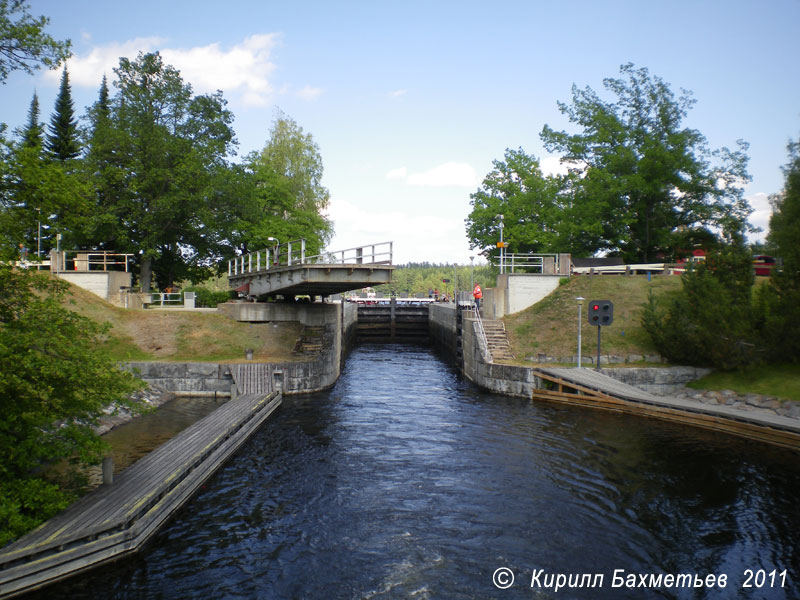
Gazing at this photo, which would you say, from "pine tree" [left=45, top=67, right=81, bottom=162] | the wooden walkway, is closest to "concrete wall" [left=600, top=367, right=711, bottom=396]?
the wooden walkway

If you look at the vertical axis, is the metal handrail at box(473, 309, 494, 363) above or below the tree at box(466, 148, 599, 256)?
below

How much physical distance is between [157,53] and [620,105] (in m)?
38.4

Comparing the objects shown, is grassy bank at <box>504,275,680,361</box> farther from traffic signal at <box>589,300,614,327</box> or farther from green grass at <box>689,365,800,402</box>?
green grass at <box>689,365,800,402</box>

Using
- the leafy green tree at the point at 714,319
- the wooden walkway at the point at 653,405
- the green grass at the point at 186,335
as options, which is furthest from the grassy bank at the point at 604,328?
the green grass at the point at 186,335

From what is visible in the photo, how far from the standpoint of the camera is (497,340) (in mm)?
30844

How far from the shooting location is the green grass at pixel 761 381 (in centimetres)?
2136

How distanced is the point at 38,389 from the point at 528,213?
151ft

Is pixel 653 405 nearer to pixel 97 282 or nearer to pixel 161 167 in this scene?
pixel 97 282

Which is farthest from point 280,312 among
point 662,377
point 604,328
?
point 662,377

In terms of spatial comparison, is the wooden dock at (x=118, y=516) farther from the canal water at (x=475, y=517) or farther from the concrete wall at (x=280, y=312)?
the concrete wall at (x=280, y=312)

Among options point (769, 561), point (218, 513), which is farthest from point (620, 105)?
point (218, 513)

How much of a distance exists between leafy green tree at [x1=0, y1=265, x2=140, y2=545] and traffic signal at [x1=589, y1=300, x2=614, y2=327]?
21.9m

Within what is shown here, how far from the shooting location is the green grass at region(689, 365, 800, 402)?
2136 centimetres

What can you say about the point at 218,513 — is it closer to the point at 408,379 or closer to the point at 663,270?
the point at 408,379
